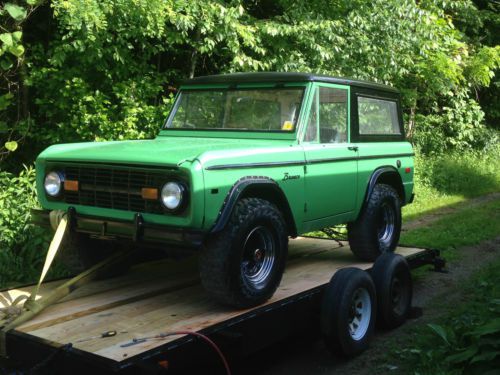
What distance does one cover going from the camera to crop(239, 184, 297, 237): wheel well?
425cm

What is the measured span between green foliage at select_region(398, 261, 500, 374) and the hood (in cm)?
198

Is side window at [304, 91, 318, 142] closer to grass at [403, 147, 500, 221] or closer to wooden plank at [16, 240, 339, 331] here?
wooden plank at [16, 240, 339, 331]

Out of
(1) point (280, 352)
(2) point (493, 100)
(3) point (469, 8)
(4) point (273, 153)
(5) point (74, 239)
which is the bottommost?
(1) point (280, 352)

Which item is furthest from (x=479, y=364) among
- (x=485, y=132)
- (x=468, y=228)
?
(x=485, y=132)

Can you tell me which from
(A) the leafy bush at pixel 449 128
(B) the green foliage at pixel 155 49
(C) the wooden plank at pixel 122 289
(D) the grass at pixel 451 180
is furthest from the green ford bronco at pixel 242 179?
(A) the leafy bush at pixel 449 128

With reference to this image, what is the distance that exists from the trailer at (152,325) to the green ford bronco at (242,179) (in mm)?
236

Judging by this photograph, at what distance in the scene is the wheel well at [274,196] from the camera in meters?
4.25

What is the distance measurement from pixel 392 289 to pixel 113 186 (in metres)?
2.55

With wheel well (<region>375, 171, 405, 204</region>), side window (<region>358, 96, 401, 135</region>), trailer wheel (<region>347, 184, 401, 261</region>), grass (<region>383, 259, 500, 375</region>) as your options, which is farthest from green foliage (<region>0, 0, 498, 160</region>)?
grass (<region>383, 259, 500, 375</region>)

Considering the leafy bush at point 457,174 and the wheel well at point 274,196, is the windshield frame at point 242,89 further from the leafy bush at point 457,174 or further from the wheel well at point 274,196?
the leafy bush at point 457,174

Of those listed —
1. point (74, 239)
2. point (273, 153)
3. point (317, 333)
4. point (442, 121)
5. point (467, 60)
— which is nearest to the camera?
point (273, 153)

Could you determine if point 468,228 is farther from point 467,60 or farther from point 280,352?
point 467,60

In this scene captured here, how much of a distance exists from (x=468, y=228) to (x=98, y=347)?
7420 millimetres

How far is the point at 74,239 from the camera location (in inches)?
187
